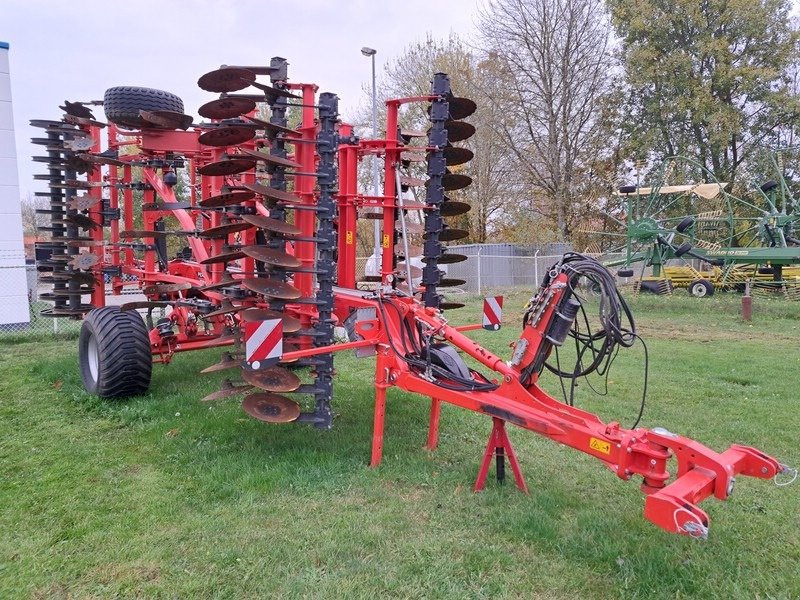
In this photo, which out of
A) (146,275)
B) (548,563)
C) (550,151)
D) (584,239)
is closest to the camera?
(548,563)

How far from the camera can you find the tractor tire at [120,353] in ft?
18.9

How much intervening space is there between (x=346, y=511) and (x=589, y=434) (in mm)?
1522

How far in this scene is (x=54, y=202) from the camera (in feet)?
24.8

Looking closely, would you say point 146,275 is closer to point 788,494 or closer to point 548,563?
point 548,563

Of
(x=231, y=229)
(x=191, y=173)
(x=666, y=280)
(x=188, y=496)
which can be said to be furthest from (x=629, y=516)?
(x=666, y=280)

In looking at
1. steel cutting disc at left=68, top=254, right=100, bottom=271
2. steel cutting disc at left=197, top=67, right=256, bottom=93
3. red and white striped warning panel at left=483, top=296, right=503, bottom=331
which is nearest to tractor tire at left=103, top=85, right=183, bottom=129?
steel cutting disc at left=68, top=254, right=100, bottom=271

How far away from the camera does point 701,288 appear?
18.1 metres

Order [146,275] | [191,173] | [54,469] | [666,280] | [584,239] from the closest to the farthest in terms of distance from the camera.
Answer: [54,469] → [146,275] → [191,173] → [666,280] → [584,239]

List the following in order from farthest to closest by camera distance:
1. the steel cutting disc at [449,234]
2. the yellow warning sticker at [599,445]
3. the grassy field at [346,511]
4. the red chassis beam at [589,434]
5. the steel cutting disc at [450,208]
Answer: the steel cutting disc at [449,234] → the steel cutting disc at [450,208] → the yellow warning sticker at [599,445] → the grassy field at [346,511] → the red chassis beam at [589,434]

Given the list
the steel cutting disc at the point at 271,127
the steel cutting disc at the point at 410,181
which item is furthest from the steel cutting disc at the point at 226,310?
the steel cutting disc at the point at 410,181

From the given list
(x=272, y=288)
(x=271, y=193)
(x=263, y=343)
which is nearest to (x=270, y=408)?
(x=263, y=343)

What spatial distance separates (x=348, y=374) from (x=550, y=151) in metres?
19.2

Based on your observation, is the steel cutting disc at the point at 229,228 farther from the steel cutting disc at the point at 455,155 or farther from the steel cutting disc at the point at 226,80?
the steel cutting disc at the point at 455,155

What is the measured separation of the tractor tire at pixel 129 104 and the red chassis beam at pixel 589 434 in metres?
3.41
